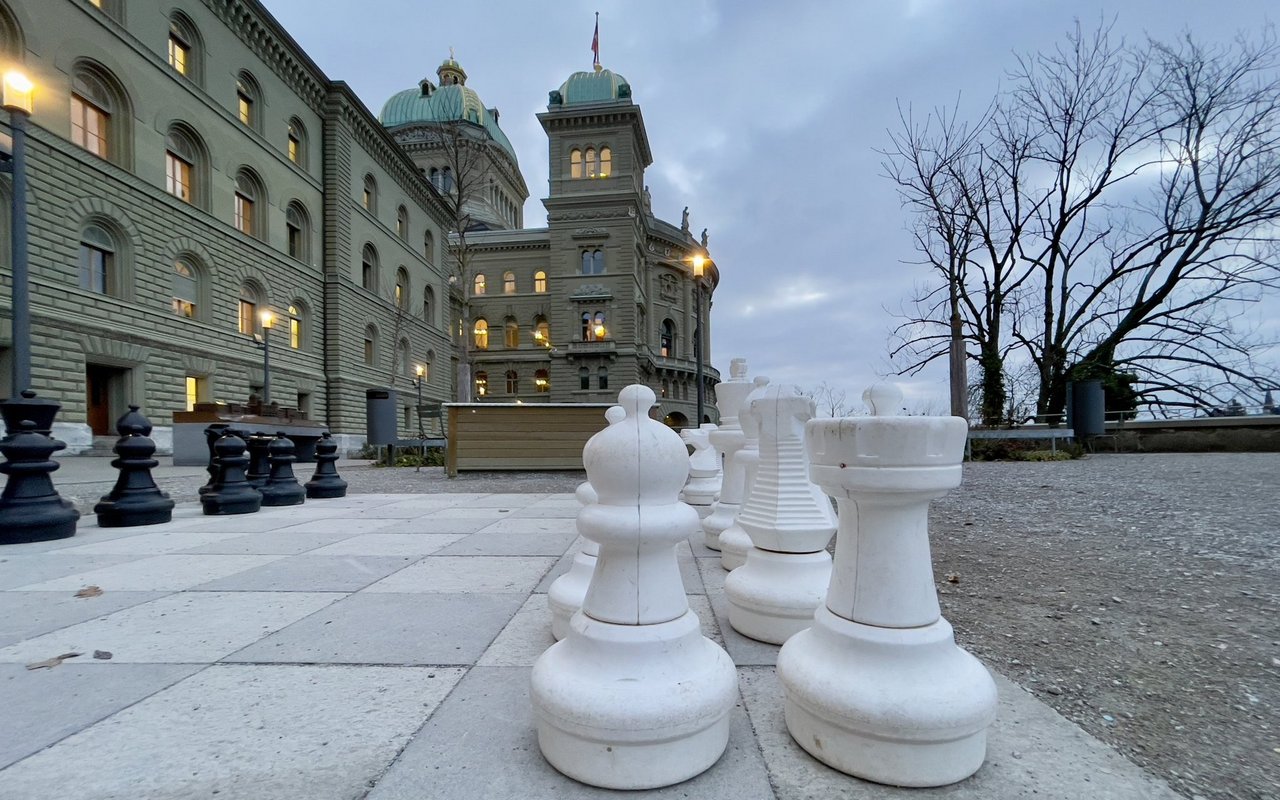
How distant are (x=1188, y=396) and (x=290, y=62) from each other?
33090 mm

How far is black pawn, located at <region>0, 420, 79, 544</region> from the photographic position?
3189mm

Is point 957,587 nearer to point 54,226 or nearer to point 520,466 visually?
point 520,466

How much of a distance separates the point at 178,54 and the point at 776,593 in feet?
81.0

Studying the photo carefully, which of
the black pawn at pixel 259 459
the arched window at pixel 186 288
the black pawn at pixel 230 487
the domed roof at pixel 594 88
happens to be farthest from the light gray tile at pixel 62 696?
the domed roof at pixel 594 88

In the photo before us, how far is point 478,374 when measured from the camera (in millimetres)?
40750

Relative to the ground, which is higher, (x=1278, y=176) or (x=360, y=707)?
(x=1278, y=176)

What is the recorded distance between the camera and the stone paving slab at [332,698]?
3.18 ft

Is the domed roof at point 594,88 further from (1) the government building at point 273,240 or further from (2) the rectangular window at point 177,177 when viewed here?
(2) the rectangular window at point 177,177

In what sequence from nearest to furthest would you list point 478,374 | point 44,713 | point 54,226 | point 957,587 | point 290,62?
point 44,713 < point 957,587 < point 54,226 < point 290,62 < point 478,374

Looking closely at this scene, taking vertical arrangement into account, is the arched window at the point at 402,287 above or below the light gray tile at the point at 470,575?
above

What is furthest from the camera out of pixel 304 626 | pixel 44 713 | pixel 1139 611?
pixel 1139 611

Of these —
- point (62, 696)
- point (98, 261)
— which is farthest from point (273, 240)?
point (62, 696)

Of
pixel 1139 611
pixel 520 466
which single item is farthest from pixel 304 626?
pixel 520 466

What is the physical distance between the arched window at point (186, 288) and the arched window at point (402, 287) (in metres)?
11.9
